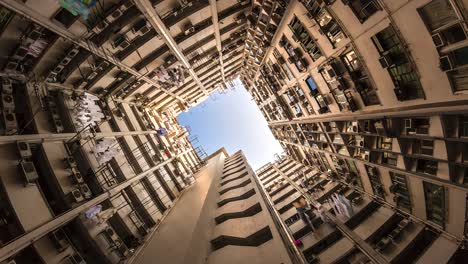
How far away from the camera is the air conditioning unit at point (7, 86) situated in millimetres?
8256

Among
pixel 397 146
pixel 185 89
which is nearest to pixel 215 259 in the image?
pixel 397 146

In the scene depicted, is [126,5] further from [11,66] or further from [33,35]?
[11,66]

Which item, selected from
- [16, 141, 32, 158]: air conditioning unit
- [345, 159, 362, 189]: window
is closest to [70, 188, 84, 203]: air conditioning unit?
[16, 141, 32, 158]: air conditioning unit

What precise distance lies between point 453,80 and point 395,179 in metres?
6.89

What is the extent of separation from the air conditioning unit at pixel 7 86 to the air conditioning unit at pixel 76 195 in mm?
4070

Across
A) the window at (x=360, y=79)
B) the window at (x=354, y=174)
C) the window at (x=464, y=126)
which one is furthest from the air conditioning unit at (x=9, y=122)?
the window at (x=354, y=174)

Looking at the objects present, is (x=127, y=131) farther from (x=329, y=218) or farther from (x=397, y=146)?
(x=397, y=146)

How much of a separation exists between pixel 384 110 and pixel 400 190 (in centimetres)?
505

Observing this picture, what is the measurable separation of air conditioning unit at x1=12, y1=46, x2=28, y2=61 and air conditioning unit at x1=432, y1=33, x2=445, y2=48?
42.4ft

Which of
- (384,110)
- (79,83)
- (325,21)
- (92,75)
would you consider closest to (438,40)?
(384,110)

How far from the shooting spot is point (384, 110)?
33.8ft

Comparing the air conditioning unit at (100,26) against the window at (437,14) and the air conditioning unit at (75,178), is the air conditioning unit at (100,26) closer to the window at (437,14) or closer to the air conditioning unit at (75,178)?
the air conditioning unit at (75,178)

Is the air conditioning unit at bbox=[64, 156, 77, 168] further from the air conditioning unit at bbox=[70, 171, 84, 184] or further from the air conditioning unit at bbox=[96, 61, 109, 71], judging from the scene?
the air conditioning unit at bbox=[96, 61, 109, 71]

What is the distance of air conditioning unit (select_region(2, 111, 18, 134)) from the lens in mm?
7871
